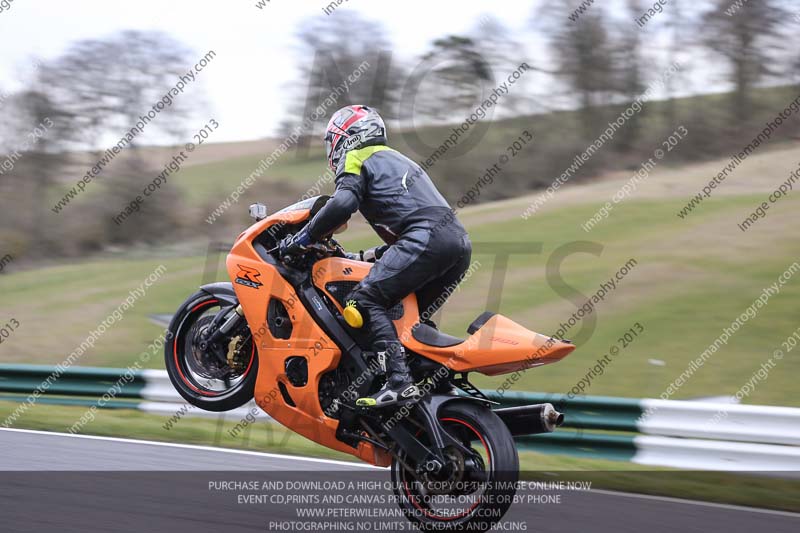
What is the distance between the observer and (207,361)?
6.15 meters

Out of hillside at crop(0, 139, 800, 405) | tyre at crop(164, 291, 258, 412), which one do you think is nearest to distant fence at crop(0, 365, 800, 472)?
tyre at crop(164, 291, 258, 412)

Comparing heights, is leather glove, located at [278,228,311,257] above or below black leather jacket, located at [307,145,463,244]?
below

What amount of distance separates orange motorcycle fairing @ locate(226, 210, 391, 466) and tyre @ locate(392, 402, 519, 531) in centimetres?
33

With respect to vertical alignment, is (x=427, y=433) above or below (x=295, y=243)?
below

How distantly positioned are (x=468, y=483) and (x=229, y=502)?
1572 millimetres

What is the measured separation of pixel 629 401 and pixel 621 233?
28.9 ft

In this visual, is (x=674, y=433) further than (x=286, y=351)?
Yes

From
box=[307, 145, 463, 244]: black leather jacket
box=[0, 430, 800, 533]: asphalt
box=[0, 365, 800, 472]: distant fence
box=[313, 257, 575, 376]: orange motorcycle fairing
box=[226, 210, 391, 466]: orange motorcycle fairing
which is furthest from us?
box=[0, 365, 800, 472]: distant fence

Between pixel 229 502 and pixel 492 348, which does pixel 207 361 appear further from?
pixel 492 348

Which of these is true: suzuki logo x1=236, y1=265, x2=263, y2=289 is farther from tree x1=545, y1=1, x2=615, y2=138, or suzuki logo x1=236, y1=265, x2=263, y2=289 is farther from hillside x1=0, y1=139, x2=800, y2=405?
tree x1=545, y1=1, x2=615, y2=138

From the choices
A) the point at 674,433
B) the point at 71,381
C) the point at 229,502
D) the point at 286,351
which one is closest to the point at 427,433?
the point at 286,351

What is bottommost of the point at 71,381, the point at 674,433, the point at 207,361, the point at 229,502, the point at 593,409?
the point at 71,381

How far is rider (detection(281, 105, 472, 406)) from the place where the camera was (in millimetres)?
5309

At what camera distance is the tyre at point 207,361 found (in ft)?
19.6
